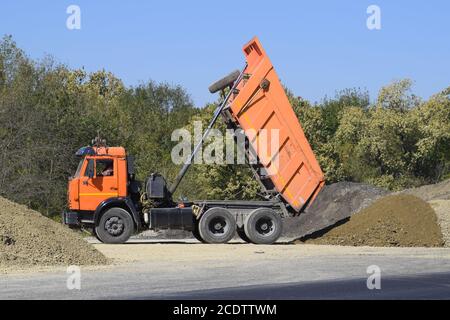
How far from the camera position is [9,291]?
12.9 m

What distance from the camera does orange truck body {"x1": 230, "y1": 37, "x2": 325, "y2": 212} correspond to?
24.6m

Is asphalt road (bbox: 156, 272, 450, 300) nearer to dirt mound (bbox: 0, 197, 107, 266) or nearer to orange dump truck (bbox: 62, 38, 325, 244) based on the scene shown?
dirt mound (bbox: 0, 197, 107, 266)

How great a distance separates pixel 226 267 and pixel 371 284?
4.10 meters

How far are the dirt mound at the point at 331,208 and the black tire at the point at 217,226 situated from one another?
10.2ft

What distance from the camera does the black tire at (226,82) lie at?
81.8ft

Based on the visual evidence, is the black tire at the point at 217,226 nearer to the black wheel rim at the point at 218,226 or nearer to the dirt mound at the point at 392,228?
the black wheel rim at the point at 218,226

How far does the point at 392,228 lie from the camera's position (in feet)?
81.2

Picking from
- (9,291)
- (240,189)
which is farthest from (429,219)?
(240,189)

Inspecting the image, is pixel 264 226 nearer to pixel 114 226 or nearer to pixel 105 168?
pixel 114 226

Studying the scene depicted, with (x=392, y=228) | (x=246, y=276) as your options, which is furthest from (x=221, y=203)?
(x=246, y=276)

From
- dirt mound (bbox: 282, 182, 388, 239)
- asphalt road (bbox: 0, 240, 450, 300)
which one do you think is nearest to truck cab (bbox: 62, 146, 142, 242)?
asphalt road (bbox: 0, 240, 450, 300)

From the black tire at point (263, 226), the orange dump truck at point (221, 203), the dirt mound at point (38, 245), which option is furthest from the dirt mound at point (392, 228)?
the dirt mound at point (38, 245)
